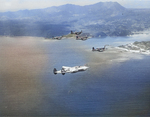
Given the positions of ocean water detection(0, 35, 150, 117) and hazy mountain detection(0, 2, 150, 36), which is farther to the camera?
hazy mountain detection(0, 2, 150, 36)

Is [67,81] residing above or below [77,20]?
below

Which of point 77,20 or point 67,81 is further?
point 77,20

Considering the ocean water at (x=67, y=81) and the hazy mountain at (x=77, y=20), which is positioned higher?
the hazy mountain at (x=77, y=20)

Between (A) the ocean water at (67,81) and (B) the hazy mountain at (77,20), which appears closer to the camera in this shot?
(A) the ocean water at (67,81)

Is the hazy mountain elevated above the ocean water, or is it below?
above

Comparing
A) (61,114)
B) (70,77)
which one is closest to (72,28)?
(70,77)

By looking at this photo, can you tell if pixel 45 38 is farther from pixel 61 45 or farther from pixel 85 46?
pixel 85 46
